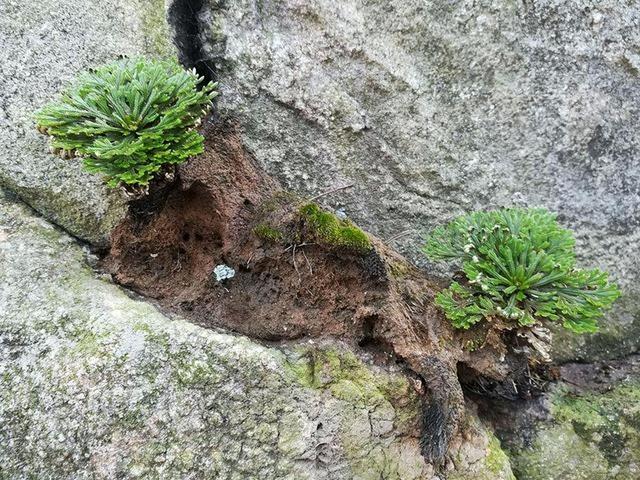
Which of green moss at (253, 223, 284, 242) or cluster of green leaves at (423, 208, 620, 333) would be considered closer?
cluster of green leaves at (423, 208, 620, 333)

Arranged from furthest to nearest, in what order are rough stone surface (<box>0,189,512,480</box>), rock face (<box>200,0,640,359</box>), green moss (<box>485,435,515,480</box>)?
1. rock face (<box>200,0,640,359</box>)
2. green moss (<box>485,435,515,480</box>)
3. rough stone surface (<box>0,189,512,480</box>)

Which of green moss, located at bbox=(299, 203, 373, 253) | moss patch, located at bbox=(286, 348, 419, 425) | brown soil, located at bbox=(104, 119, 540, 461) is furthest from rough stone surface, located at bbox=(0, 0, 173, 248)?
moss patch, located at bbox=(286, 348, 419, 425)

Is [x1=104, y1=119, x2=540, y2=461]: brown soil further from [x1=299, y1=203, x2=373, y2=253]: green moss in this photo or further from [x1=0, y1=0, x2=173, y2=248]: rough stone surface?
[x1=0, y1=0, x2=173, y2=248]: rough stone surface

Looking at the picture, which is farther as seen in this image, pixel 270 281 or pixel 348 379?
pixel 270 281

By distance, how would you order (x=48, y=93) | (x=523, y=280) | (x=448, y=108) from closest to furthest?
(x=523, y=280), (x=48, y=93), (x=448, y=108)

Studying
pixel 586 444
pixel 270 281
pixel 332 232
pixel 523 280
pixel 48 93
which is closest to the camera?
pixel 523 280

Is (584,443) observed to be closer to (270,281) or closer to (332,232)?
(332,232)

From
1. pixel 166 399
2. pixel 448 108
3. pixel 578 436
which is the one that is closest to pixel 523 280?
pixel 578 436

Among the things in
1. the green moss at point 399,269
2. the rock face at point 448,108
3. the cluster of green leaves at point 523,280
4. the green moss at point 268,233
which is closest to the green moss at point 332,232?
the green moss at point 268,233

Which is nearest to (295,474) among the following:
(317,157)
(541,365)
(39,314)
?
(39,314)
